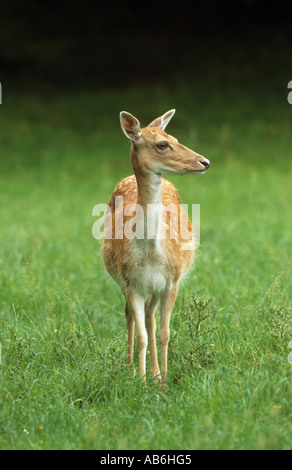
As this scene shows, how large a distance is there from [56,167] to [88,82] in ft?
16.2

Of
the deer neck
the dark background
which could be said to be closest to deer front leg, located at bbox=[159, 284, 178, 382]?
the deer neck

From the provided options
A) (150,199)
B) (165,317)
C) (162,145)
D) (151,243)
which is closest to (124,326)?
(165,317)

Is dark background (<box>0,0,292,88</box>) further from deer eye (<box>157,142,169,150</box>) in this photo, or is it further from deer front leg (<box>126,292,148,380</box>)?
deer eye (<box>157,142,169,150</box>)

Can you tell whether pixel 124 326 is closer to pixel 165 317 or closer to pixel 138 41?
pixel 165 317

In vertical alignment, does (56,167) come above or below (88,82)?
below

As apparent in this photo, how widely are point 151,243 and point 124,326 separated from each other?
1.53 meters

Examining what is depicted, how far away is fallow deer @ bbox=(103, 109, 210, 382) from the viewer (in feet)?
15.3

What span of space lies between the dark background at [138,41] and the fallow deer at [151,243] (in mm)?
14890

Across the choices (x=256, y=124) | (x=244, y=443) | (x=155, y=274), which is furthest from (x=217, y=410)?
(x=256, y=124)

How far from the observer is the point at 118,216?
538 centimetres

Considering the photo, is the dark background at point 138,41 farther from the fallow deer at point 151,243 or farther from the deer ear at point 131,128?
the deer ear at point 131,128

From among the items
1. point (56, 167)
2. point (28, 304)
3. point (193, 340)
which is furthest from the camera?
point (56, 167)
